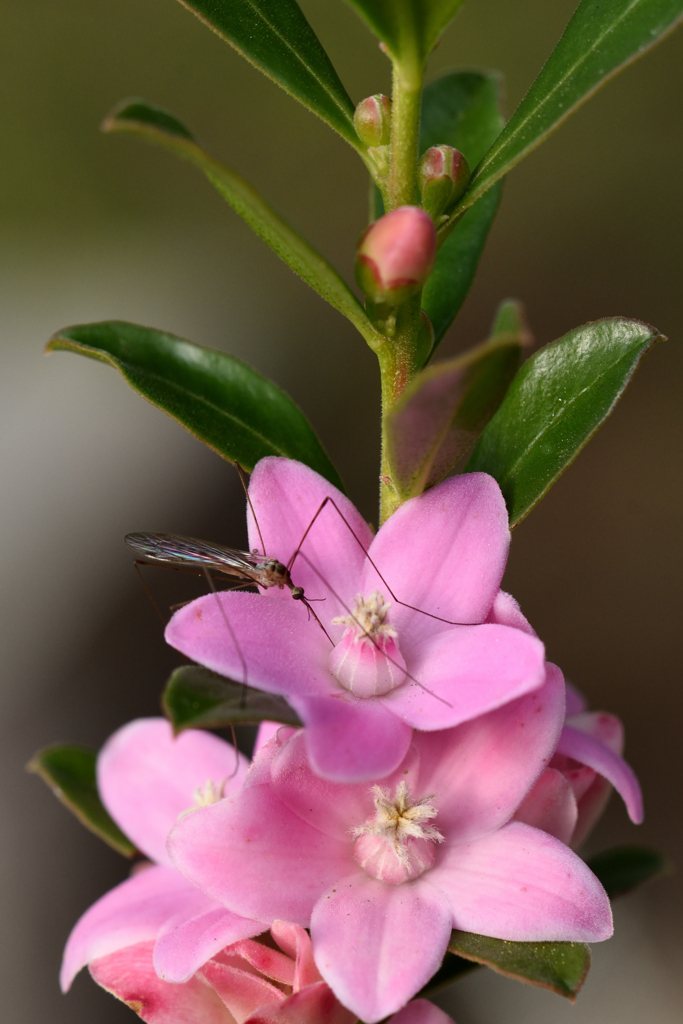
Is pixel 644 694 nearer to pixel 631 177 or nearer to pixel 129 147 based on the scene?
pixel 631 177

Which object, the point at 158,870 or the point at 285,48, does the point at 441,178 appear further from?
the point at 158,870

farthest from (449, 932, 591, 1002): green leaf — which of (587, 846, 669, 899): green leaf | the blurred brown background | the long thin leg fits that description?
the blurred brown background

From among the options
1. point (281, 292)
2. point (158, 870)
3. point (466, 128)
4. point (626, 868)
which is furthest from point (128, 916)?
point (281, 292)

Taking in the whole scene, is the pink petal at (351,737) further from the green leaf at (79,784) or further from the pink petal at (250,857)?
the green leaf at (79,784)

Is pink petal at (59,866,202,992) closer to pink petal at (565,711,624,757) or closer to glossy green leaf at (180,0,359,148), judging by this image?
pink petal at (565,711,624,757)

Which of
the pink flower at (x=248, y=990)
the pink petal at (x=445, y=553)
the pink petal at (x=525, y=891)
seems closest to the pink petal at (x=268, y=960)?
the pink flower at (x=248, y=990)

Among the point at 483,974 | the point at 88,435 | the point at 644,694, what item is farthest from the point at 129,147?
the point at 483,974
